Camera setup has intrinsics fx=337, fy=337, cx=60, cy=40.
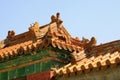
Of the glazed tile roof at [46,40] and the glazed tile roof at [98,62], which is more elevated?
the glazed tile roof at [46,40]

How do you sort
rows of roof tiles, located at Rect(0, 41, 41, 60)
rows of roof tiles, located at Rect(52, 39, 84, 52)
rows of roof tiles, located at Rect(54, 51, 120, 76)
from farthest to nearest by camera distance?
rows of roof tiles, located at Rect(0, 41, 41, 60), rows of roof tiles, located at Rect(52, 39, 84, 52), rows of roof tiles, located at Rect(54, 51, 120, 76)

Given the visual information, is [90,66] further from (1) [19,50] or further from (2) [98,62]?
(1) [19,50]

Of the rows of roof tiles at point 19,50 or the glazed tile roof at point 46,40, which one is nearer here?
the glazed tile roof at point 46,40

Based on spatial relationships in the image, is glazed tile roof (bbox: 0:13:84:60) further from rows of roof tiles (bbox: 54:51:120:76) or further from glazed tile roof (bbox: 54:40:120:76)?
rows of roof tiles (bbox: 54:51:120:76)

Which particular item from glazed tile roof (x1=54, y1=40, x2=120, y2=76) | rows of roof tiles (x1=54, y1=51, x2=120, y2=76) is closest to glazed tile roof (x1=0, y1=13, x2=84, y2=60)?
glazed tile roof (x1=54, y1=40, x2=120, y2=76)

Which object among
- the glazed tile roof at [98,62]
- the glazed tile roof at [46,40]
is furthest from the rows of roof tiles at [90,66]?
the glazed tile roof at [46,40]

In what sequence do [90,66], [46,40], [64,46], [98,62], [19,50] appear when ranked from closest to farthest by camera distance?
[98,62]
[90,66]
[46,40]
[64,46]
[19,50]

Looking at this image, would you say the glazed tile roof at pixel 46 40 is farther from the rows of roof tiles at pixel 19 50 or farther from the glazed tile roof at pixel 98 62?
the glazed tile roof at pixel 98 62

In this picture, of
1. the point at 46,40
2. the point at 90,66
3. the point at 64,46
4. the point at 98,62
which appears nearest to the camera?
the point at 98,62

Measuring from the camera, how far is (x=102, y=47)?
1059cm

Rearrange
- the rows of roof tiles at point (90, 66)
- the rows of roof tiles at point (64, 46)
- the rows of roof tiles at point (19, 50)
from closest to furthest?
the rows of roof tiles at point (90, 66), the rows of roof tiles at point (64, 46), the rows of roof tiles at point (19, 50)

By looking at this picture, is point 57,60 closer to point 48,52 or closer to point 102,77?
point 48,52

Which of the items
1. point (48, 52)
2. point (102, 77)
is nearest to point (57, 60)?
point (48, 52)

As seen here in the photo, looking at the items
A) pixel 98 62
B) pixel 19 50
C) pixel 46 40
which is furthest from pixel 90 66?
pixel 19 50
